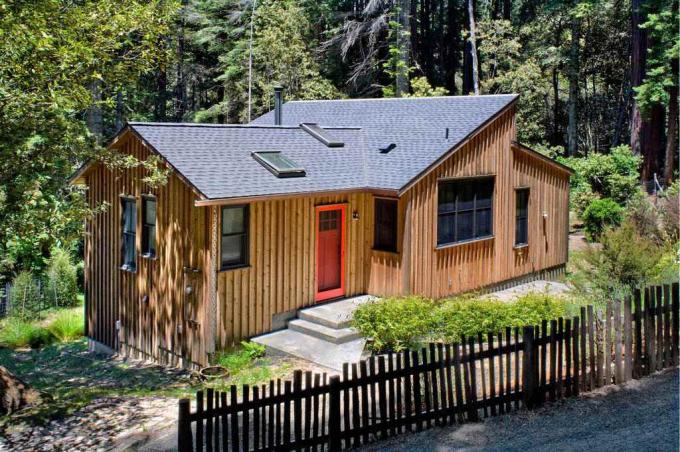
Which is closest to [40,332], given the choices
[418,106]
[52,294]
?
[52,294]

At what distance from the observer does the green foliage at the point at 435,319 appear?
10.8 meters

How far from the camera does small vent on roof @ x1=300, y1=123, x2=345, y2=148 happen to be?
1600 centimetres

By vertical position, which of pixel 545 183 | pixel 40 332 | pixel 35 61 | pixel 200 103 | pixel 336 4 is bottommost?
pixel 40 332

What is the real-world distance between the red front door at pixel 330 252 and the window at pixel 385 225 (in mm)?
882

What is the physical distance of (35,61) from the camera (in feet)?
32.9

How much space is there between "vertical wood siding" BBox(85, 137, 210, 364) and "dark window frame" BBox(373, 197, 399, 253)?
445cm

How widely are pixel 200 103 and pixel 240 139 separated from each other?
102ft

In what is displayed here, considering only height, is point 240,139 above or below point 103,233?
above

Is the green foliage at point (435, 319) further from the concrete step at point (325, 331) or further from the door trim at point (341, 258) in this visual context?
the door trim at point (341, 258)

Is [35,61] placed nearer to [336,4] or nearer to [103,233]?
[103,233]

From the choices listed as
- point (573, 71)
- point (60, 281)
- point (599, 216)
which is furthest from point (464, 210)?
point (573, 71)

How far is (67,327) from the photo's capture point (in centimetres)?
1672

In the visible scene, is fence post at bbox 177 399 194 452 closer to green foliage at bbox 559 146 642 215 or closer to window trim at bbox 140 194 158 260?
window trim at bbox 140 194 158 260

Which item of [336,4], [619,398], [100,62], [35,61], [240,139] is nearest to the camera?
[619,398]
